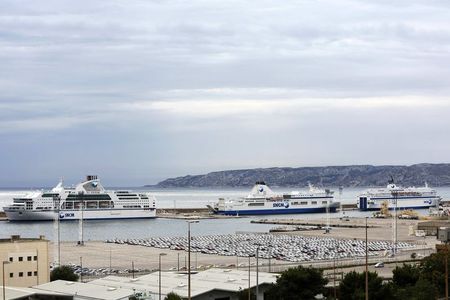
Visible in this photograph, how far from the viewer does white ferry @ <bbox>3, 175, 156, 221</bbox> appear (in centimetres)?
9975

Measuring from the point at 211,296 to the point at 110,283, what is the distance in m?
4.77

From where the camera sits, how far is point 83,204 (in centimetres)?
10231

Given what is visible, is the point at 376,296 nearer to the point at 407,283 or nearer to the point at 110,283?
the point at 407,283

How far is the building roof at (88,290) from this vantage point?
28000 mm

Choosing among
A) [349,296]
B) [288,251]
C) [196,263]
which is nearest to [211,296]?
[349,296]

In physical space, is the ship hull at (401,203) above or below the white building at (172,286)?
below

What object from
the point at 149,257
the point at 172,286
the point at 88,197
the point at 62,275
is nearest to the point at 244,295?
the point at 172,286

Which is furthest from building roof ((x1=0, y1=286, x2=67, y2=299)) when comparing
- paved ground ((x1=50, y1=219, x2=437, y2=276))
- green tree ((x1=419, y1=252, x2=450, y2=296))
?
paved ground ((x1=50, y1=219, x2=437, y2=276))

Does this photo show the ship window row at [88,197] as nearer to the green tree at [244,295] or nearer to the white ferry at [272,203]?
the white ferry at [272,203]

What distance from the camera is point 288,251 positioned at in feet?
182

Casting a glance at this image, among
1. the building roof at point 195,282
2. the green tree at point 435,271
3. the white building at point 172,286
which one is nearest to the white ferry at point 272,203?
the building roof at point 195,282

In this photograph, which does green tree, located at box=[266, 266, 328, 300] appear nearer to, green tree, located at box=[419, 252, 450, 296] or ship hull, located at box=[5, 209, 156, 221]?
green tree, located at box=[419, 252, 450, 296]

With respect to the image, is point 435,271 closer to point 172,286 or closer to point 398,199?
point 172,286

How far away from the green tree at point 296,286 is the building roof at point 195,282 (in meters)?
1.19
